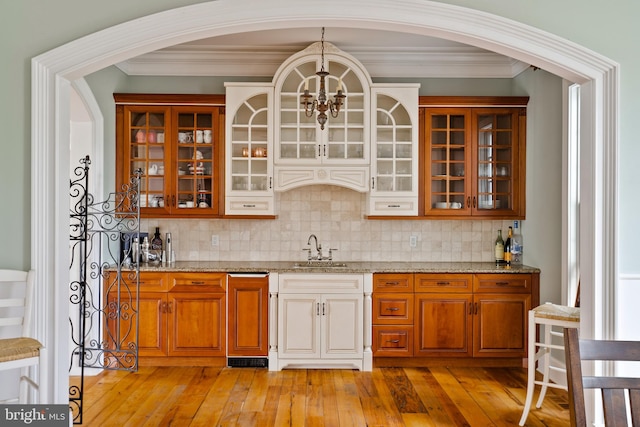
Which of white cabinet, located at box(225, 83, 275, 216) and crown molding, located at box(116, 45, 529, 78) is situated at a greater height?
crown molding, located at box(116, 45, 529, 78)

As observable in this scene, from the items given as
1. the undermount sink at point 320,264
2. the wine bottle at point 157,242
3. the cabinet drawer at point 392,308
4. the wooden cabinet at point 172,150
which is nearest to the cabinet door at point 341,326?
the cabinet drawer at point 392,308

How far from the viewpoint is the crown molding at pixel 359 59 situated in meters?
5.04

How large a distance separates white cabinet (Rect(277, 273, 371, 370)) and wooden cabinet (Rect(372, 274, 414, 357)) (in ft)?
0.62

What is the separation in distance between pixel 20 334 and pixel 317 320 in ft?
7.87

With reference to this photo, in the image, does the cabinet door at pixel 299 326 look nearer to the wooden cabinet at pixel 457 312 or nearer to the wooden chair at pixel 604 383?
the wooden cabinet at pixel 457 312

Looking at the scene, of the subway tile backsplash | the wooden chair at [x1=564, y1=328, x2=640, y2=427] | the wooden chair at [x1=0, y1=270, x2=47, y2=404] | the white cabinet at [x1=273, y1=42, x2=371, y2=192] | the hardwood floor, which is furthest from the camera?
the subway tile backsplash

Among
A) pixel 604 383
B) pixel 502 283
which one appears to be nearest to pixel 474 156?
pixel 502 283

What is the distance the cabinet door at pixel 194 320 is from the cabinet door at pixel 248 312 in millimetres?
91

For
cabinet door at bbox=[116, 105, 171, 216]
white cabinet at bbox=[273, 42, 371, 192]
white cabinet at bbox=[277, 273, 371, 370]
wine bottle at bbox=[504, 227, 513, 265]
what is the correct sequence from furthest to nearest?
wine bottle at bbox=[504, 227, 513, 265], cabinet door at bbox=[116, 105, 171, 216], white cabinet at bbox=[273, 42, 371, 192], white cabinet at bbox=[277, 273, 371, 370]

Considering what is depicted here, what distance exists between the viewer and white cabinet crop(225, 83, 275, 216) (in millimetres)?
4965

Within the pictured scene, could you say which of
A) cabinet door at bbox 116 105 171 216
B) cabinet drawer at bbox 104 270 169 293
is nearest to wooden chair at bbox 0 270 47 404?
cabinet drawer at bbox 104 270 169 293

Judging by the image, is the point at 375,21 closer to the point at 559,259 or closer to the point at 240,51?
the point at 240,51

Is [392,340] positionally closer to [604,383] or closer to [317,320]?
[317,320]

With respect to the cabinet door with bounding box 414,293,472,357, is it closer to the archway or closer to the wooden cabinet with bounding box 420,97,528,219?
the wooden cabinet with bounding box 420,97,528,219
